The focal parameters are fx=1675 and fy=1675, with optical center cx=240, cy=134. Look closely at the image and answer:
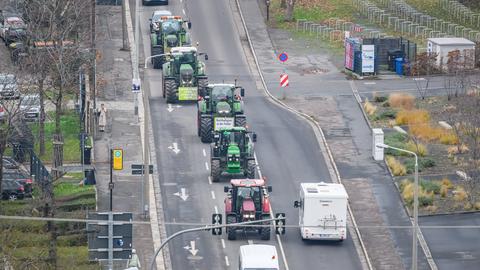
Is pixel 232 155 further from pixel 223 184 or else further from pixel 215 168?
pixel 223 184

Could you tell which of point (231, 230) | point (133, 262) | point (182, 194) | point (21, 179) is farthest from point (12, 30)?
point (133, 262)

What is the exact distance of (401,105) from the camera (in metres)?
96.8

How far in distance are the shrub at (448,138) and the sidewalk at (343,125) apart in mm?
3981

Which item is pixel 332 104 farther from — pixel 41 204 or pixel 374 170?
pixel 41 204

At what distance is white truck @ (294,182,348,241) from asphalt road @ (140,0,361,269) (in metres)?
0.71

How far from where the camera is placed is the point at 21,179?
81188 millimetres

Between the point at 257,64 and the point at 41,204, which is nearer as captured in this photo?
the point at 41,204

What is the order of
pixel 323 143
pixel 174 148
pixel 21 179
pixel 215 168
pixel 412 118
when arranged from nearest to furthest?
1. pixel 21 179
2. pixel 215 168
3. pixel 174 148
4. pixel 323 143
5. pixel 412 118

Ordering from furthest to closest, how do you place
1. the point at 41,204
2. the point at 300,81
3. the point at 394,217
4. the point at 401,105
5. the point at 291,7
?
the point at 291,7 → the point at 300,81 → the point at 401,105 → the point at 394,217 → the point at 41,204

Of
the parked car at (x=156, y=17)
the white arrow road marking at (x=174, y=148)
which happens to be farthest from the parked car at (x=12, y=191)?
the parked car at (x=156, y=17)

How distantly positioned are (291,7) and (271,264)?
49.2 meters

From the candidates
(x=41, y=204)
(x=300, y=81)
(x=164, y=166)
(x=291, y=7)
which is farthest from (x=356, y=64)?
(x=41, y=204)

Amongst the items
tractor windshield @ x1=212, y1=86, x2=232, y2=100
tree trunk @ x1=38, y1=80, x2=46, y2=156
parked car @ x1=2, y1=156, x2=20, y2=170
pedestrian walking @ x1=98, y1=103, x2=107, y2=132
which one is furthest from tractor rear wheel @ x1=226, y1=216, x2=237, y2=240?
pedestrian walking @ x1=98, y1=103, x2=107, y2=132

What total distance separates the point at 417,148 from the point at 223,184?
37.0ft
